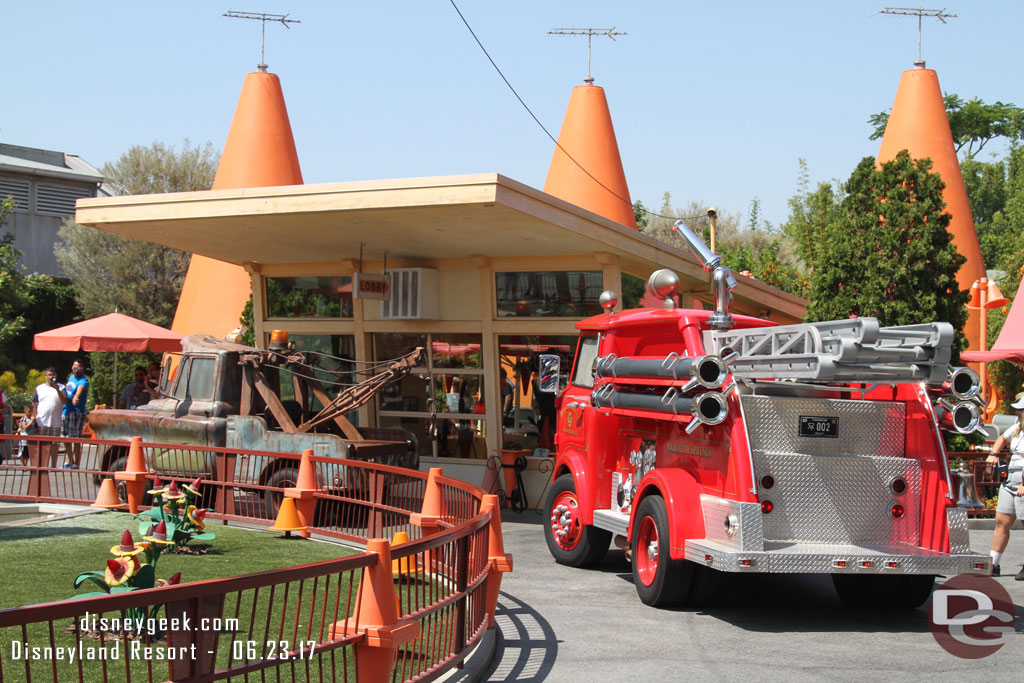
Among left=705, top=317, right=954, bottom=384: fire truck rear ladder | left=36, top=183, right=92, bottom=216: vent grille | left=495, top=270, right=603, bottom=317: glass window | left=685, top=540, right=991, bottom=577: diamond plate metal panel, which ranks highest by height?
left=36, top=183, right=92, bottom=216: vent grille

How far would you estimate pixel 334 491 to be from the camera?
477 inches

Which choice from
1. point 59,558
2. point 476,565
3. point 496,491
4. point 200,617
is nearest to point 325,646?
point 200,617

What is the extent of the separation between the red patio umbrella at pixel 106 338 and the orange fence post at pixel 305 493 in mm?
8792

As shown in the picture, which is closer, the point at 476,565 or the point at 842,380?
the point at 476,565

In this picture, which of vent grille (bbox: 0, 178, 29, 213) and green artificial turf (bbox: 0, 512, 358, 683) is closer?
green artificial turf (bbox: 0, 512, 358, 683)

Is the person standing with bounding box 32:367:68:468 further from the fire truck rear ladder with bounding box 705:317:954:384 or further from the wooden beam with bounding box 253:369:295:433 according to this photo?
the fire truck rear ladder with bounding box 705:317:954:384

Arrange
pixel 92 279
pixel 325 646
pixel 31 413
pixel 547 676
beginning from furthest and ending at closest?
pixel 92 279 → pixel 31 413 → pixel 547 676 → pixel 325 646

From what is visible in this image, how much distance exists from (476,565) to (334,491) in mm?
5477

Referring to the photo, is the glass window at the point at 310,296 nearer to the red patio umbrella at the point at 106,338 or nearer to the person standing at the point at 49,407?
the red patio umbrella at the point at 106,338

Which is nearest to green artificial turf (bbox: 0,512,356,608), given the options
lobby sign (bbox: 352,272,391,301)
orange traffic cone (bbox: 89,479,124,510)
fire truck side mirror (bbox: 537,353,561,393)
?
orange traffic cone (bbox: 89,479,124,510)

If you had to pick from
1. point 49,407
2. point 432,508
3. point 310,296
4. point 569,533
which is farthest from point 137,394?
point 432,508

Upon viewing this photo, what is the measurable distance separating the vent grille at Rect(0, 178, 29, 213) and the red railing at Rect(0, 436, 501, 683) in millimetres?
→ 28720

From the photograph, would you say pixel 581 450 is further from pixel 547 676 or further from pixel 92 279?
pixel 92 279

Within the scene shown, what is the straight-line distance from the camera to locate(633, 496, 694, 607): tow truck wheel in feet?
28.5
